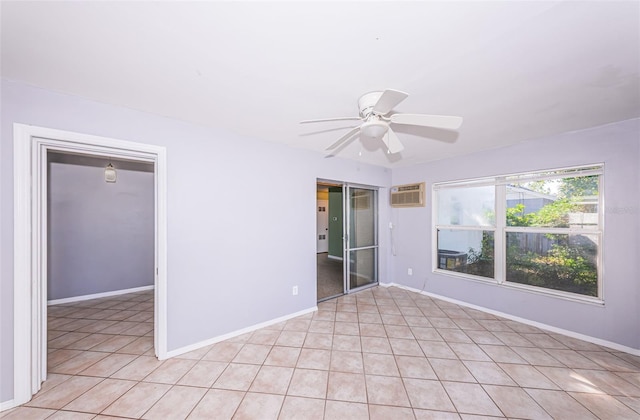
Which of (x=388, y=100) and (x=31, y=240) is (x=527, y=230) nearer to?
(x=388, y=100)

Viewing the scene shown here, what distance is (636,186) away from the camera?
231 centimetres

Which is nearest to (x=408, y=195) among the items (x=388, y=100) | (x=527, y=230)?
(x=527, y=230)

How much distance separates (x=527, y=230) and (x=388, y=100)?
3.05 m

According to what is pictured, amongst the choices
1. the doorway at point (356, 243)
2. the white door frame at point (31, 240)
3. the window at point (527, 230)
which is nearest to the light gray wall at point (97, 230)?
the white door frame at point (31, 240)

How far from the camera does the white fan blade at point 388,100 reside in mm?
1289

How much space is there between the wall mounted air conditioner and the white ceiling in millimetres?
2000

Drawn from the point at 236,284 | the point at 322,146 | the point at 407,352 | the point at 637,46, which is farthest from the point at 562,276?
the point at 236,284

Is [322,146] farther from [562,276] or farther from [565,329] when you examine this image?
[565,329]

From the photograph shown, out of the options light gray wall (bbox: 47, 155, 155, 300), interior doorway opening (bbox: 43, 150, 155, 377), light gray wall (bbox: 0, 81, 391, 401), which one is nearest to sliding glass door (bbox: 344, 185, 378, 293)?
light gray wall (bbox: 0, 81, 391, 401)

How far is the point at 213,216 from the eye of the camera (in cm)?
254

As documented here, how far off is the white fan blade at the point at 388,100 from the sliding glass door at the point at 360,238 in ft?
8.16

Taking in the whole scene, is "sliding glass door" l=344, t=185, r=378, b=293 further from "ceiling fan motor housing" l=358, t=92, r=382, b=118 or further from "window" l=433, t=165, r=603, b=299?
"ceiling fan motor housing" l=358, t=92, r=382, b=118

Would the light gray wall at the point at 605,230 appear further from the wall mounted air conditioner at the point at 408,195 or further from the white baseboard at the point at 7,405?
the white baseboard at the point at 7,405

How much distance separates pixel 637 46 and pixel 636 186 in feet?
6.03
